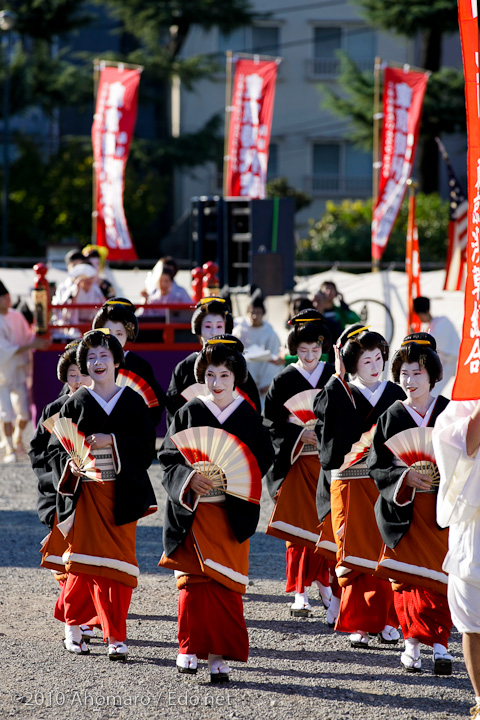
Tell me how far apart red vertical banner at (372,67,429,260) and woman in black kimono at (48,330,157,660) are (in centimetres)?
1139

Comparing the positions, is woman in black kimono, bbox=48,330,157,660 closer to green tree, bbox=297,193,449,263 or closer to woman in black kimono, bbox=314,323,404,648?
woman in black kimono, bbox=314,323,404,648

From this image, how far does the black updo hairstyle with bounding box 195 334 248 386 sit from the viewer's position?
14.7 ft

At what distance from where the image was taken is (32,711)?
3.93 meters

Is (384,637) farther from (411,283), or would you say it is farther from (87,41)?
(87,41)

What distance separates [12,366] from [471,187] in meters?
6.92

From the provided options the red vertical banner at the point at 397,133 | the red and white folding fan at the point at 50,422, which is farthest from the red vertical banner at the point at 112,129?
the red and white folding fan at the point at 50,422

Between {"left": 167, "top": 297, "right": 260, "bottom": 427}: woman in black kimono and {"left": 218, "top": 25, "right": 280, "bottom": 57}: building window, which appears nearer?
{"left": 167, "top": 297, "right": 260, "bottom": 427}: woman in black kimono

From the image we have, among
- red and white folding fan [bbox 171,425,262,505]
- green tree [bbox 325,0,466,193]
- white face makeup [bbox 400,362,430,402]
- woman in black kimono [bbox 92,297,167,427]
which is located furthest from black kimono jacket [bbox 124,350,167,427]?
green tree [bbox 325,0,466,193]

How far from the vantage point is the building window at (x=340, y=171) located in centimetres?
2875

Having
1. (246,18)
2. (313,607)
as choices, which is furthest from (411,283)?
(246,18)

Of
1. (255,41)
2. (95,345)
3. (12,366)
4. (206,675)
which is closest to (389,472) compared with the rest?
(206,675)

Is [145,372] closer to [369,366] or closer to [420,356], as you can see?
[369,366]

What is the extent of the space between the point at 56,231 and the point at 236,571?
2010 centimetres

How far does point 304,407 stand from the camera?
5527mm
